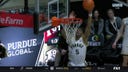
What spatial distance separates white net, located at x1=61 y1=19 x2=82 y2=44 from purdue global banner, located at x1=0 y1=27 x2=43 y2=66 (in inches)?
86.4

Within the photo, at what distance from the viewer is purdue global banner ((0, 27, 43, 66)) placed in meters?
11.0

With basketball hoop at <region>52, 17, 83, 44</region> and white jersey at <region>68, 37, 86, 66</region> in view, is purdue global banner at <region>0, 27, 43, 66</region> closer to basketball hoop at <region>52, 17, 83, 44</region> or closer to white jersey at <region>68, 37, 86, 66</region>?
basketball hoop at <region>52, 17, 83, 44</region>

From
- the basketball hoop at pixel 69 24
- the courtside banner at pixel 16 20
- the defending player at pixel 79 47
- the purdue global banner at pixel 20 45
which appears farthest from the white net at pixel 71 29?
the purdue global banner at pixel 20 45

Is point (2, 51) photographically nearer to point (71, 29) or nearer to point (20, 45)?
point (20, 45)

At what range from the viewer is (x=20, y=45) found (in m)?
11.4

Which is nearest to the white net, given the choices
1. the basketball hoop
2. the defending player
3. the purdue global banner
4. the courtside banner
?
the basketball hoop

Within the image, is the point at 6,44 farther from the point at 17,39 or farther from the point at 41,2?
the point at 41,2

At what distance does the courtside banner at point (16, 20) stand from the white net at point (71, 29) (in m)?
1.96

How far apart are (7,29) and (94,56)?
89.5 inches

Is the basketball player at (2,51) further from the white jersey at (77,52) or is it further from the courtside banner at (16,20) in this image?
the white jersey at (77,52)

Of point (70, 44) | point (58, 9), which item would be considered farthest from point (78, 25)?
point (58, 9)

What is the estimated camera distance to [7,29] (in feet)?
36.3

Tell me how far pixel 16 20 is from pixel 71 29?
7.36ft

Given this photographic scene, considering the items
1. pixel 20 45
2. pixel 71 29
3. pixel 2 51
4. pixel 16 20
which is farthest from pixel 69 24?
pixel 20 45
